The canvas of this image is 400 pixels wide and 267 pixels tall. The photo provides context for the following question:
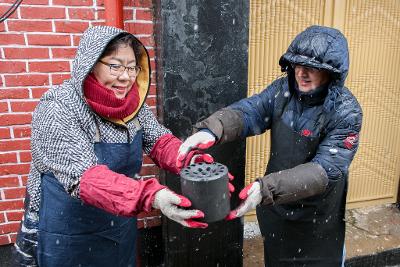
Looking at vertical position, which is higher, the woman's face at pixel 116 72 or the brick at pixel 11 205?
the woman's face at pixel 116 72

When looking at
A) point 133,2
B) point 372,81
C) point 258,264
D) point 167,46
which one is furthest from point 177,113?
point 372,81

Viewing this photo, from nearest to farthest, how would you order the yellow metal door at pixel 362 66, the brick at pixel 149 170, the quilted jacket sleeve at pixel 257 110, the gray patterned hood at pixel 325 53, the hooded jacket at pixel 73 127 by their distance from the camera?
Answer: the hooded jacket at pixel 73 127, the gray patterned hood at pixel 325 53, the quilted jacket sleeve at pixel 257 110, the brick at pixel 149 170, the yellow metal door at pixel 362 66

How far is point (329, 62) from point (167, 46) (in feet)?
3.81

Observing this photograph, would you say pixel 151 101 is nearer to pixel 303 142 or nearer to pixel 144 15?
pixel 144 15

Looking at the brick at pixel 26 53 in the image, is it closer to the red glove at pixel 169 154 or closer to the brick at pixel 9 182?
the brick at pixel 9 182

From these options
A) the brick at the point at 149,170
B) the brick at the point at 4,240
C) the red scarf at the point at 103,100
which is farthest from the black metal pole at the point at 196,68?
the brick at the point at 4,240

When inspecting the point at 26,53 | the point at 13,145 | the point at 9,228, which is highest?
the point at 26,53

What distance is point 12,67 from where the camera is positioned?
287cm

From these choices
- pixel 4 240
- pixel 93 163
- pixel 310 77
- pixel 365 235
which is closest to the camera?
pixel 93 163

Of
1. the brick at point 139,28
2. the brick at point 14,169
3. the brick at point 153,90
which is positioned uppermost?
the brick at point 139,28

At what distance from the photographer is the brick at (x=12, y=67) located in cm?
285

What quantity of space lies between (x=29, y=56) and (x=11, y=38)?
0.17m

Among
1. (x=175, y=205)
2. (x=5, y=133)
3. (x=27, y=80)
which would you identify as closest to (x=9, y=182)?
(x=5, y=133)

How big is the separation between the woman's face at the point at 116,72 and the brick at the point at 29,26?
100 centimetres
